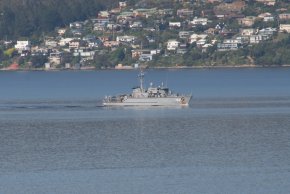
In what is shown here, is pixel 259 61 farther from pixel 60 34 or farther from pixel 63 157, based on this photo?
pixel 63 157

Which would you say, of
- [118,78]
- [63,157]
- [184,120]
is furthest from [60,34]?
[63,157]

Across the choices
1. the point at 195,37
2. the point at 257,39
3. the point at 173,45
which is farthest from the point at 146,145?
the point at 195,37

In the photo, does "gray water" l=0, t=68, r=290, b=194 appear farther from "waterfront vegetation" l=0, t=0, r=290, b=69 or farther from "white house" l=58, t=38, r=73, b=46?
"white house" l=58, t=38, r=73, b=46

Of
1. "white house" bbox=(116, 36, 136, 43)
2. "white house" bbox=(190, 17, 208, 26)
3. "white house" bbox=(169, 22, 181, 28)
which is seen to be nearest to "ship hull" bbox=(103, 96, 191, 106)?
"white house" bbox=(116, 36, 136, 43)

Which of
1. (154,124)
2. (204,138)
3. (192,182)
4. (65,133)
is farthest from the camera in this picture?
(154,124)

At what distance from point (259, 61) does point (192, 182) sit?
9260 cm

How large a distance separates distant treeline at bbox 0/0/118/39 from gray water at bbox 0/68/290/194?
258ft

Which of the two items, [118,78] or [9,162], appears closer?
[9,162]

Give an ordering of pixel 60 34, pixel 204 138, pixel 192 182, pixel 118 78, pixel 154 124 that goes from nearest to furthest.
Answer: pixel 192 182 < pixel 204 138 < pixel 154 124 < pixel 118 78 < pixel 60 34

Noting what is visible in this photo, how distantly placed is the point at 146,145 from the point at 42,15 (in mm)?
115384

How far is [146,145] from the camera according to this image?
48.3 m

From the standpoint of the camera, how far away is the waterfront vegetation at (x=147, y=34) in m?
134

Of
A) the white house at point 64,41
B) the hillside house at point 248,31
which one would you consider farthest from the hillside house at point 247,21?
the white house at point 64,41

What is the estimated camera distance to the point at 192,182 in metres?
39.0
